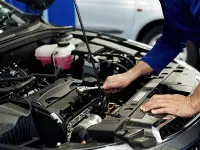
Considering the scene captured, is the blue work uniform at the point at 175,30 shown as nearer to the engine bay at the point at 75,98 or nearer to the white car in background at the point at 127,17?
the engine bay at the point at 75,98

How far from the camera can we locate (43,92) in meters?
2.13

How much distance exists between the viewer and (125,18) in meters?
5.11

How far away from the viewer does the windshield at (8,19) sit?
110 inches

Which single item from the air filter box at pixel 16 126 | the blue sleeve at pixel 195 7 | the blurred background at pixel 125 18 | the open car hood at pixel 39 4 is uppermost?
the blue sleeve at pixel 195 7

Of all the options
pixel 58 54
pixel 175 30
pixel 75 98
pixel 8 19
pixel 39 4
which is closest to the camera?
pixel 75 98

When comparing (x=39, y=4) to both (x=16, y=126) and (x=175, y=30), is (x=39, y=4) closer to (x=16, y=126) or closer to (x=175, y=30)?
(x=175, y=30)

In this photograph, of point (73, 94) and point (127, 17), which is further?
point (127, 17)

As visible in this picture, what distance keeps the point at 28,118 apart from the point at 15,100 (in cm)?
16

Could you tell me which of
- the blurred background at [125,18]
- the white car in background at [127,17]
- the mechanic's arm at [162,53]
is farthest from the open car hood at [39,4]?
the white car in background at [127,17]

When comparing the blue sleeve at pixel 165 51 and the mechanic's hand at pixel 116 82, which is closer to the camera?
the mechanic's hand at pixel 116 82

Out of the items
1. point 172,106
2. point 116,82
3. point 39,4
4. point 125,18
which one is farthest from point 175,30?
point 125,18

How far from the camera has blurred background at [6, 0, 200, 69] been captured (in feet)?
16.0

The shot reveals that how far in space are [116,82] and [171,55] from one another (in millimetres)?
424

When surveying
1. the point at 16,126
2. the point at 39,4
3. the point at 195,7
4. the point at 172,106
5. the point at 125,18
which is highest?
the point at 195,7
